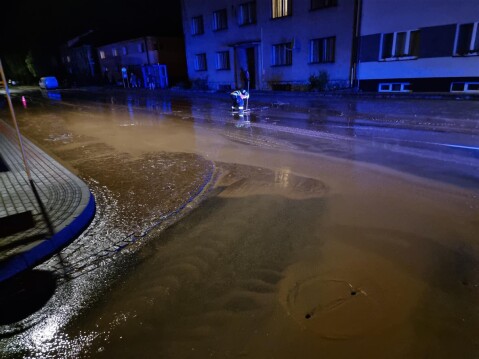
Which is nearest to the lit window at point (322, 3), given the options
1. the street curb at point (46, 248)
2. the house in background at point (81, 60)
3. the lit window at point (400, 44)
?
the lit window at point (400, 44)

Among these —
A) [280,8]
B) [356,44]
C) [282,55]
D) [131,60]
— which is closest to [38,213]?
[356,44]

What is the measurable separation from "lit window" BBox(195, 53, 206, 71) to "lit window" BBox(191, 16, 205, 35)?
2.03m

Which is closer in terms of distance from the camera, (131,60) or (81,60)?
(131,60)

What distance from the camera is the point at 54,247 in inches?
156

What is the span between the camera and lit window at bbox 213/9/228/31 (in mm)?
27342

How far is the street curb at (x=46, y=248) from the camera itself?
350cm

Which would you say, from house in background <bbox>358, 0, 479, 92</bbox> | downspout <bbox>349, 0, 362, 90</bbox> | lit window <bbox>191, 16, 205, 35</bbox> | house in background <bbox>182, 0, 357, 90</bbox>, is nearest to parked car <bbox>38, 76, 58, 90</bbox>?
house in background <bbox>182, 0, 357, 90</bbox>

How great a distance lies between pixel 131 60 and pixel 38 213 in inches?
1549

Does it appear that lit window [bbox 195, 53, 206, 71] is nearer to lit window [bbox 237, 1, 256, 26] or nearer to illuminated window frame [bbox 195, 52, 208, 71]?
illuminated window frame [bbox 195, 52, 208, 71]

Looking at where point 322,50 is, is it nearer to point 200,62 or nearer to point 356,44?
point 356,44

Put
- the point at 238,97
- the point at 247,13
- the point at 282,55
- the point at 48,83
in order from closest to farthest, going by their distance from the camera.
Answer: the point at 238,97
the point at 282,55
the point at 247,13
the point at 48,83

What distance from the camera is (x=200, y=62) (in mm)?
30922

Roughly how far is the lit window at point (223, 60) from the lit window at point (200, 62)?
2.12 meters

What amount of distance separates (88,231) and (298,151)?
5.06m
